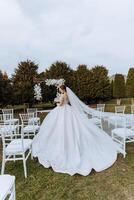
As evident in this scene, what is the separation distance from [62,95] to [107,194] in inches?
95.7

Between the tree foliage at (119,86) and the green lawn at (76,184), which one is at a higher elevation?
the tree foliage at (119,86)

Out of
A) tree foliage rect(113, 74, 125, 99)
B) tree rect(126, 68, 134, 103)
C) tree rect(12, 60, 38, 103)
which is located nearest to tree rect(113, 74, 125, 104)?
tree foliage rect(113, 74, 125, 99)

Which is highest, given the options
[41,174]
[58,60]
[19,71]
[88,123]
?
[58,60]

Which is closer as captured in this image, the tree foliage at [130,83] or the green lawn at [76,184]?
the green lawn at [76,184]

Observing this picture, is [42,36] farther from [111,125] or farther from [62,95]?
[62,95]

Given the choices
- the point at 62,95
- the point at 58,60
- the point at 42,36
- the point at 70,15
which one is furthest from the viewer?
the point at 58,60

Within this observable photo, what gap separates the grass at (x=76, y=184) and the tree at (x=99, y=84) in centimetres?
1417

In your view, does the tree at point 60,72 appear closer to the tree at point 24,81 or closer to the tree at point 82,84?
the tree at point 82,84

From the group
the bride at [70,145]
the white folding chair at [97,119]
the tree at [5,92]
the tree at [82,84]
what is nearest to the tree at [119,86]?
the tree at [82,84]

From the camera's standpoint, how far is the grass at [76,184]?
2996 millimetres

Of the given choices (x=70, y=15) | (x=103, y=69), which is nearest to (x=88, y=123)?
(x=70, y=15)

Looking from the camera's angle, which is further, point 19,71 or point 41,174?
point 19,71

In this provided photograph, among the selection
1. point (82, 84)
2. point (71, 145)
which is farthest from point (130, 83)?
point (71, 145)

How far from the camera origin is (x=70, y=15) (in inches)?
384
